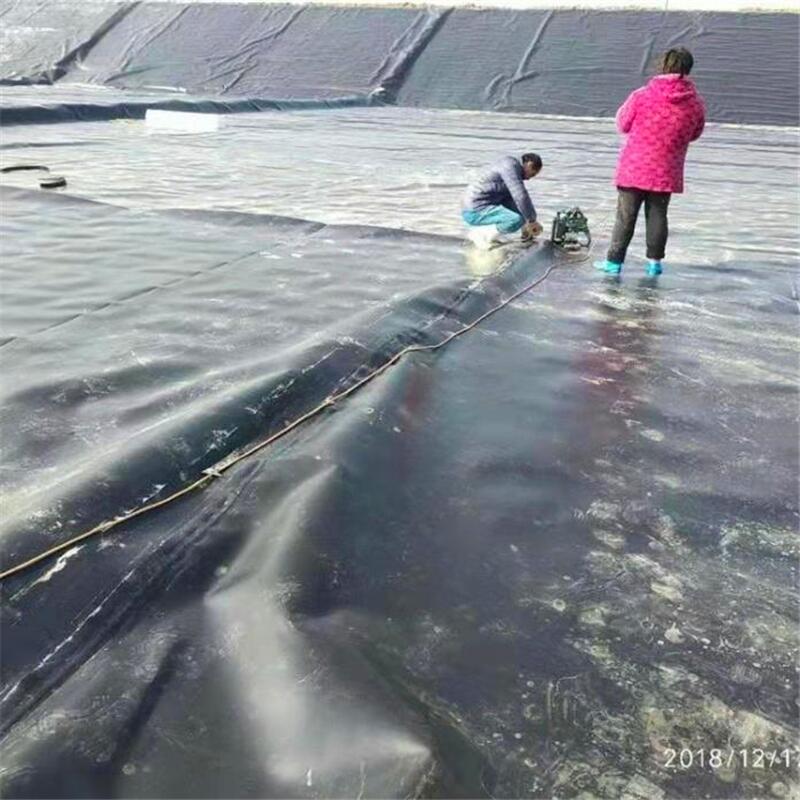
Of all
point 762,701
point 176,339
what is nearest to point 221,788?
point 762,701

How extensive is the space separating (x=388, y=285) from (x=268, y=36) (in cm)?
1327

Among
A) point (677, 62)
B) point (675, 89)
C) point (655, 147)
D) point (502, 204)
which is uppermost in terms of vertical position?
point (677, 62)

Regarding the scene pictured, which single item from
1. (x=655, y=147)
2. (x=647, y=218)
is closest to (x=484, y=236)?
(x=647, y=218)

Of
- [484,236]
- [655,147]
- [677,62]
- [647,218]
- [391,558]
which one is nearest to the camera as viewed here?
[391,558]

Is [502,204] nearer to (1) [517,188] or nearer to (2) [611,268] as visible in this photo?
(1) [517,188]

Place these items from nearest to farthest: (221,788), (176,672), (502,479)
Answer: (221,788) → (176,672) → (502,479)

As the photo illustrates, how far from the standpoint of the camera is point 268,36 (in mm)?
14953

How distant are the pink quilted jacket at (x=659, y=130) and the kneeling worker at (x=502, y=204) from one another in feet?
2.05

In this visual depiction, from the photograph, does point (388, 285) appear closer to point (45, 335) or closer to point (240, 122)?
point (45, 335)

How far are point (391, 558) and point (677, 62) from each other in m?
3.00

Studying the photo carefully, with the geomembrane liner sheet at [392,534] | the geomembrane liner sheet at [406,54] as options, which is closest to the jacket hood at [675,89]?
the geomembrane liner sheet at [392,534]

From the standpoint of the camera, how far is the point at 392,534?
1639 mm

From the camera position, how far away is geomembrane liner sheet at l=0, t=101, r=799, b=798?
1.13m

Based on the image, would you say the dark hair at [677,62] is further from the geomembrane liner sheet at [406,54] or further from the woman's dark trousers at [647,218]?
the geomembrane liner sheet at [406,54]
